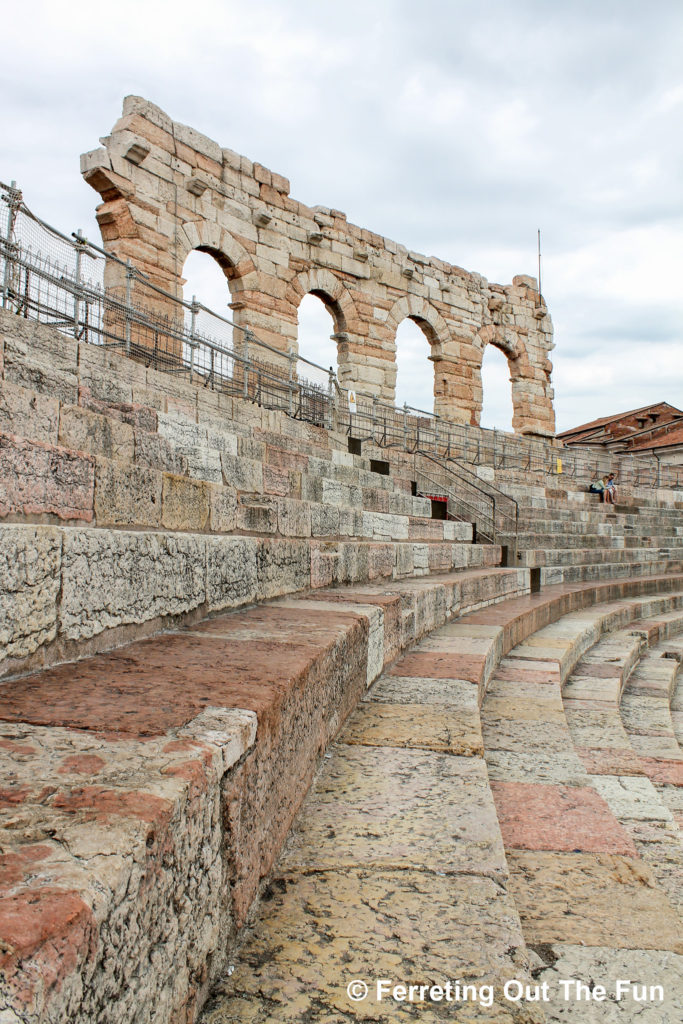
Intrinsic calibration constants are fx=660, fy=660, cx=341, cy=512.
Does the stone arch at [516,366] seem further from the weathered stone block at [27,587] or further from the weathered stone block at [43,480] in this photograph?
the weathered stone block at [27,587]

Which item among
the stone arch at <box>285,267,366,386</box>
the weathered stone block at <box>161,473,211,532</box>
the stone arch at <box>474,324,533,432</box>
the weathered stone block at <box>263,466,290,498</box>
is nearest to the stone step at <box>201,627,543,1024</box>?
the weathered stone block at <box>161,473,211,532</box>

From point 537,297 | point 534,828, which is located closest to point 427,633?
point 534,828

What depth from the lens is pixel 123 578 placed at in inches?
89.1

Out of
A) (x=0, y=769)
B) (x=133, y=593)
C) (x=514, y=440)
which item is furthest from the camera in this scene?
(x=514, y=440)

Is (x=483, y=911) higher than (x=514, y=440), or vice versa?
(x=514, y=440)

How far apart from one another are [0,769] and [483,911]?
1.09m

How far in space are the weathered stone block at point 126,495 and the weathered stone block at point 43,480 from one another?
0.30ft

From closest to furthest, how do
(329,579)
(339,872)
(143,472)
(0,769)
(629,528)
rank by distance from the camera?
(0,769) < (339,872) < (143,472) < (329,579) < (629,528)

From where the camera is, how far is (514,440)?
1800cm

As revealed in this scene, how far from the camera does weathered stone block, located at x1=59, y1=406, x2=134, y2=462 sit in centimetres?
349

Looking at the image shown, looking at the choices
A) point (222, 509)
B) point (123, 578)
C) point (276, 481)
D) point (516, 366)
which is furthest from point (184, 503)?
point (516, 366)

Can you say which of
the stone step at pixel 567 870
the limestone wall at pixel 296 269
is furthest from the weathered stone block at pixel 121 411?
the limestone wall at pixel 296 269

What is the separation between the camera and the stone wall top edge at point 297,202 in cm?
1198

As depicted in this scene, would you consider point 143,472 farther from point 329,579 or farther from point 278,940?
point 278,940
